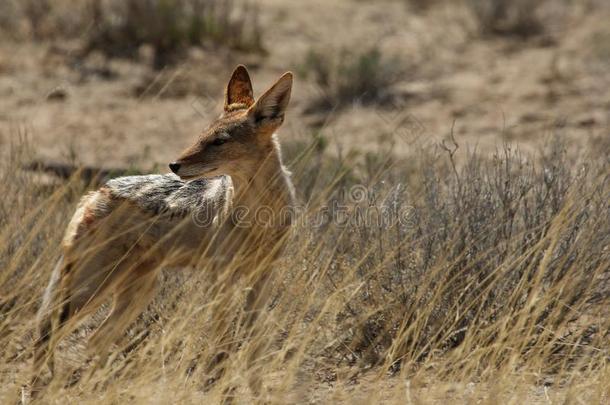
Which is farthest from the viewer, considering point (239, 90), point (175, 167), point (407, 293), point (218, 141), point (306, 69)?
point (306, 69)

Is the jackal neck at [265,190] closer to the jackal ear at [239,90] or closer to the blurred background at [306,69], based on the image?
the jackal ear at [239,90]

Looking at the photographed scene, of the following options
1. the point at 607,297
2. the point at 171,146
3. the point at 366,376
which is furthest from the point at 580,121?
the point at 366,376

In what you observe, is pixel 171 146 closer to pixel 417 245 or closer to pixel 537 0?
pixel 417 245

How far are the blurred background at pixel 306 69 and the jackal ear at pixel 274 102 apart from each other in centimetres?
406

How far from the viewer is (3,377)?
18.0 ft

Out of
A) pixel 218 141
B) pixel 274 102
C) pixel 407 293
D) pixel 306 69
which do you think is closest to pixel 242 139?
pixel 218 141

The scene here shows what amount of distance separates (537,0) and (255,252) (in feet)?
31.9

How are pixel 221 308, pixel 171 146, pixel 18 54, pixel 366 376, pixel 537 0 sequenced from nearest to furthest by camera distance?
pixel 221 308
pixel 366 376
pixel 171 146
pixel 18 54
pixel 537 0

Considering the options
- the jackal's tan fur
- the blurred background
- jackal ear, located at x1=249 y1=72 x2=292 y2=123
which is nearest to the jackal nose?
the jackal's tan fur

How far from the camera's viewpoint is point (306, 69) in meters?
12.0

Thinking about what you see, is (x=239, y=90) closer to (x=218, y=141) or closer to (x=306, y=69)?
(x=218, y=141)

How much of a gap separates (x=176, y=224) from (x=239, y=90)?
102 cm

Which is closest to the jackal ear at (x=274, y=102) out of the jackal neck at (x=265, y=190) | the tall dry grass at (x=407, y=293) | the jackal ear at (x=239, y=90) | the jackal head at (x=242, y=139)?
the jackal head at (x=242, y=139)

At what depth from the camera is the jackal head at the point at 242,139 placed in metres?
→ 5.60
